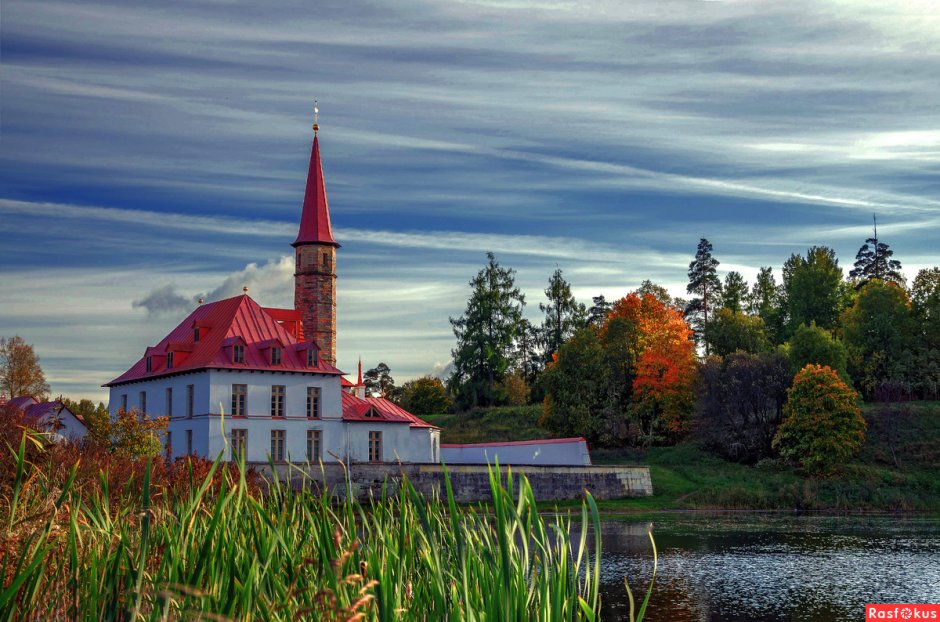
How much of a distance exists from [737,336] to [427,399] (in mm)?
27965

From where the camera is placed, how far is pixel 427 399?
8169 cm

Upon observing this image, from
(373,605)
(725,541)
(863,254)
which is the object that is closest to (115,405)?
(725,541)

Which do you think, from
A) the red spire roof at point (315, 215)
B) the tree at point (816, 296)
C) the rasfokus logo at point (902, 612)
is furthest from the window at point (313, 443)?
the tree at point (816, 296)

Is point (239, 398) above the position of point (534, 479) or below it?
above

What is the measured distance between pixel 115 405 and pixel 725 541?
118 feet

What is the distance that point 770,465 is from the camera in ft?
158

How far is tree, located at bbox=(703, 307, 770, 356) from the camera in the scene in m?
65.5

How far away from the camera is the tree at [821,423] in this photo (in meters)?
45.2

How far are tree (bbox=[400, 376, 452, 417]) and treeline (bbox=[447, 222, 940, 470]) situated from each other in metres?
5.87

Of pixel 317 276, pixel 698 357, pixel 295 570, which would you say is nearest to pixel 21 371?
pixel 317 276

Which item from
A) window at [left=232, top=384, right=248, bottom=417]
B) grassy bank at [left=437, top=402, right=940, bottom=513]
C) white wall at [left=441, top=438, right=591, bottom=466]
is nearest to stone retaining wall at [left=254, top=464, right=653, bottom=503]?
grassy bank at [left=437, top=402, right=940, bottom=513]

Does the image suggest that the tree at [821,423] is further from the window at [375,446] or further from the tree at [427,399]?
the tree at [427,399]

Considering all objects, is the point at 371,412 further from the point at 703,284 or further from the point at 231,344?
the point at 703,284

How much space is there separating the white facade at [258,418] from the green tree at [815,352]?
2457 centimetres
